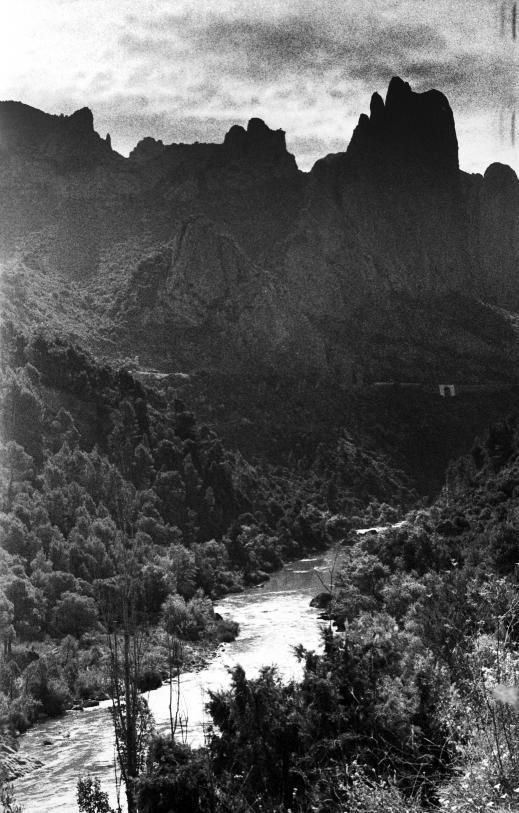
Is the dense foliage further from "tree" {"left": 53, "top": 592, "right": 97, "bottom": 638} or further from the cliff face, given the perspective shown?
the cliff face

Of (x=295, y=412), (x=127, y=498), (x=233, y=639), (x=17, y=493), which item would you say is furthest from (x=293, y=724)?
(x=295, y=412)

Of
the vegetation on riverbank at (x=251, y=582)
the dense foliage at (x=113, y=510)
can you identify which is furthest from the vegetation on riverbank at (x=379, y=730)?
the dense foliage at (x=113, y=510)

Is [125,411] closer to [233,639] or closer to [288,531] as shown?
[288,531]

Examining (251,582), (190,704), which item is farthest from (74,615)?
(251,582)

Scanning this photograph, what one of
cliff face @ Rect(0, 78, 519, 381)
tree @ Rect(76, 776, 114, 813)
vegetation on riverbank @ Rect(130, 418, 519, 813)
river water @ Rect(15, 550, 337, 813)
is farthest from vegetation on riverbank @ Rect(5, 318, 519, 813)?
cliff face @ Rect(0, 78, 519, 381)

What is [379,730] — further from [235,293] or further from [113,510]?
[235,293]

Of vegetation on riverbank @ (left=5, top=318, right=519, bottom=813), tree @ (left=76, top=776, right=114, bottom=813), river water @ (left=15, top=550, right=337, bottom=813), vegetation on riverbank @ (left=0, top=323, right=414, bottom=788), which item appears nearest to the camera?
vegetation on riverbank @ (left=5, top=318, right=519, bottom=813)

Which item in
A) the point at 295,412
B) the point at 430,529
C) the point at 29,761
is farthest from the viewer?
the point at 295,412

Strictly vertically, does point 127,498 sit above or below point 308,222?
below

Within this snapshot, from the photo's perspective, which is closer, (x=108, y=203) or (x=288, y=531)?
(x=288, y=531)
